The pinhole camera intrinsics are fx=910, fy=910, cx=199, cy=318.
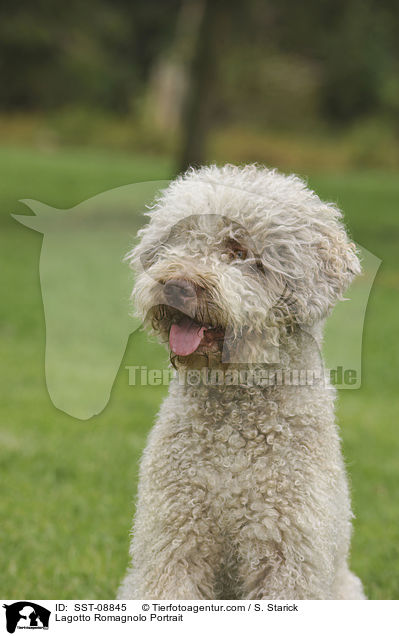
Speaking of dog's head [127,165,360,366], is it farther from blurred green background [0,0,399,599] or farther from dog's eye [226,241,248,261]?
blurred green background [0,0,399,599]

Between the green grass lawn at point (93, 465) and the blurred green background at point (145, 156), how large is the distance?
17 millimetres

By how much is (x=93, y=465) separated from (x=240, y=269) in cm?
355

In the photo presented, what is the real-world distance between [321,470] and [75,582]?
5.94 ft

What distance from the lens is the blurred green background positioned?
5309mm

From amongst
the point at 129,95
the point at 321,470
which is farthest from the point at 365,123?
the point at 321,470

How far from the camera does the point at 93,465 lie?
6.25m

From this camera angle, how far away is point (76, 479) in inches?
235

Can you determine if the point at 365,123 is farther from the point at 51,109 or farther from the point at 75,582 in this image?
the point at 75,582
